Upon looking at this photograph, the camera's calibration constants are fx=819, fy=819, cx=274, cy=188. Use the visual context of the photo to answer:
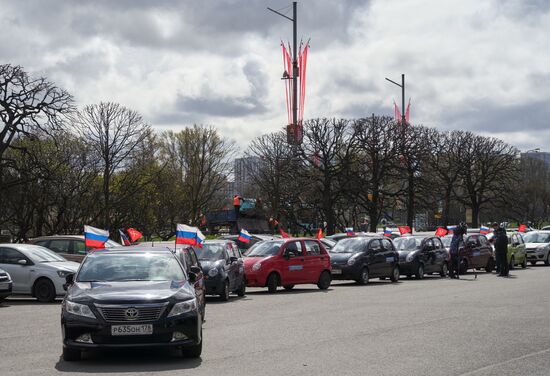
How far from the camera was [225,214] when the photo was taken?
6241cm

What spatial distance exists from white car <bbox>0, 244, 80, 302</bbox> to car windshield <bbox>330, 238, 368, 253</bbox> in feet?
A: 35.2

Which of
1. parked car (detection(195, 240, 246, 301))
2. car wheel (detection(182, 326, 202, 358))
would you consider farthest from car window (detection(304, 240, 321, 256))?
car wheel (detection(182, 326, 202, 358))

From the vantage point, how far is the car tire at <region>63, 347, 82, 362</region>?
33.5ft

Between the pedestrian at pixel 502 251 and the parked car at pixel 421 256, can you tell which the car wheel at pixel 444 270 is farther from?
the pedestrian at pixel 502 251

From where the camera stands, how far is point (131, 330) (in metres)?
9.91

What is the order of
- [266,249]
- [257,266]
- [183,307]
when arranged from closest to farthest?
[183,307], [257,266], [266,249]

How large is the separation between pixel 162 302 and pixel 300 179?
168ft

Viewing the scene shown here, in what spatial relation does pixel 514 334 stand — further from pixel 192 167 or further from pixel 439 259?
pixel 192 167

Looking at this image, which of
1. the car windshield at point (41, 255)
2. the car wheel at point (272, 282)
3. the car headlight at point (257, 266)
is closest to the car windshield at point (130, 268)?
the car windshield at point (41, 255)

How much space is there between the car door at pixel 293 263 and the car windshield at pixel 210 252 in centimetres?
314

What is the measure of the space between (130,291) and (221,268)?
9.75 m

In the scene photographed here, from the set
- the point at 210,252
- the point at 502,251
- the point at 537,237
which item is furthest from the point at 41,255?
the point at 537,237

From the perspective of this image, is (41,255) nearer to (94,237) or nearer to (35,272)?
(35,272)

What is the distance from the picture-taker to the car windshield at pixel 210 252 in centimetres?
2109
